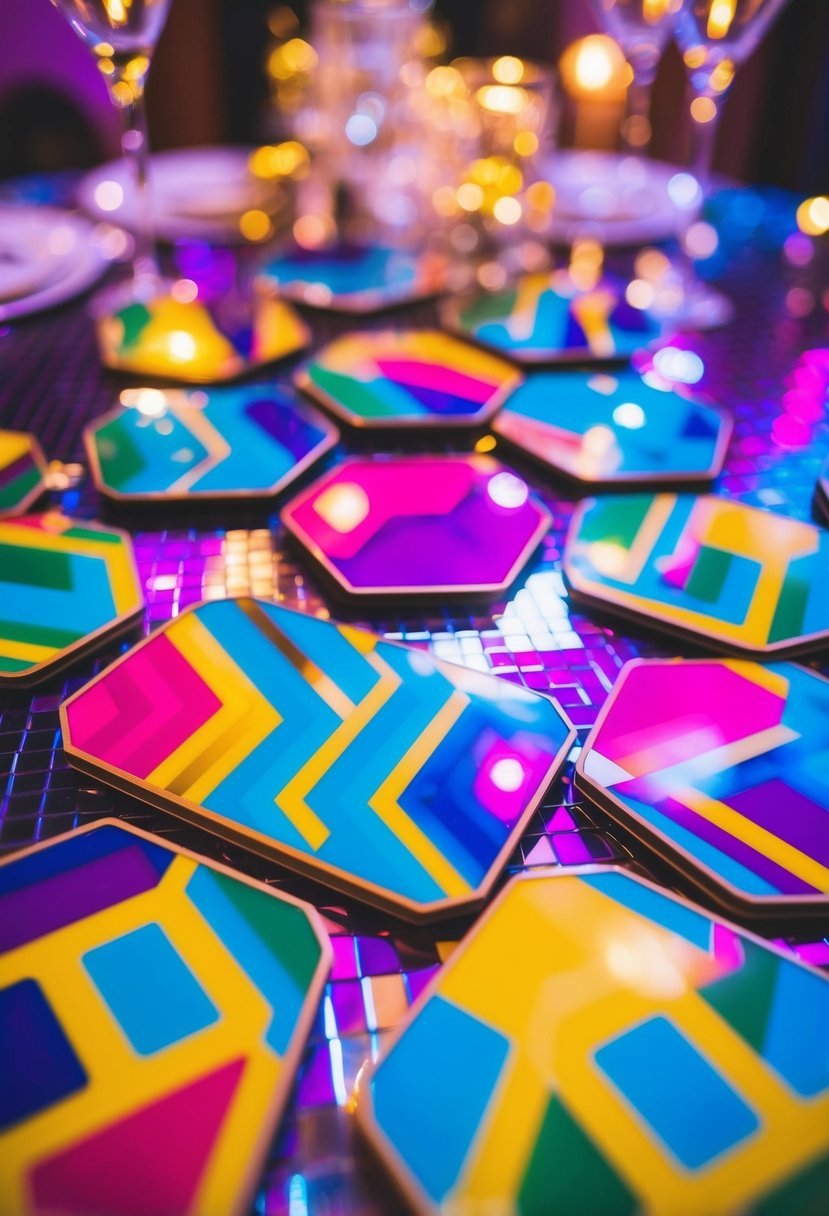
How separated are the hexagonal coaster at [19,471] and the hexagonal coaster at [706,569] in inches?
12.1

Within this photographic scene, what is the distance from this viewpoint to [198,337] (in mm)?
658

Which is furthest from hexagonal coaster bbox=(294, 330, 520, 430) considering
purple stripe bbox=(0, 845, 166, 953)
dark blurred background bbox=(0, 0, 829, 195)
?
dark blurred background bbox=(0, 0, 829, 195)

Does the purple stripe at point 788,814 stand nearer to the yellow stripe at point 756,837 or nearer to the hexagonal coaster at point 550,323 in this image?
the yellow stripe at point 756,837

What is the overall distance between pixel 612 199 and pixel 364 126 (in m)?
0.27

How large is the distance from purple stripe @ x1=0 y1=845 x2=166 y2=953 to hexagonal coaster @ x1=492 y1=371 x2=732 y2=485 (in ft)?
1.12

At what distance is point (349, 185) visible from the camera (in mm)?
854

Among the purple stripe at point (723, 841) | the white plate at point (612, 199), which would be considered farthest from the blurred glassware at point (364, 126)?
the purple stripe at point (723, 841)

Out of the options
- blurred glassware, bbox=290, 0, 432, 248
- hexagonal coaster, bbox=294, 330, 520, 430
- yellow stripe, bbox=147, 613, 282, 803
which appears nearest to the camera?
yellow stripe, bbox=147, 613, 282, 803

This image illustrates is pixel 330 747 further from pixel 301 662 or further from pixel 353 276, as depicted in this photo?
pixel 353 276

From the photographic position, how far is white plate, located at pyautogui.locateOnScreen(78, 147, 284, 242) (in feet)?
2.80

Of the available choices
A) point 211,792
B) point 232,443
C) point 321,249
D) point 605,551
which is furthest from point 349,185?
point 211,792

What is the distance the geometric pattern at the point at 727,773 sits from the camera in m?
0.31

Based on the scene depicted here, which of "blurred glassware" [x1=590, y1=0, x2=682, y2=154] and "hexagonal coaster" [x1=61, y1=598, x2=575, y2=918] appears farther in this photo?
"blurred glassware" [x1=590, y1=0, x2=682, y2=154]

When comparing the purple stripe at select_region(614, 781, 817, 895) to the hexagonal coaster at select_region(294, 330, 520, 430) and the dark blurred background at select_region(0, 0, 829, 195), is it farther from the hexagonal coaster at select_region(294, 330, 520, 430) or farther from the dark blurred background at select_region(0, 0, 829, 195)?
the dark blurred background at select_region(0, 0, 829, 195)
